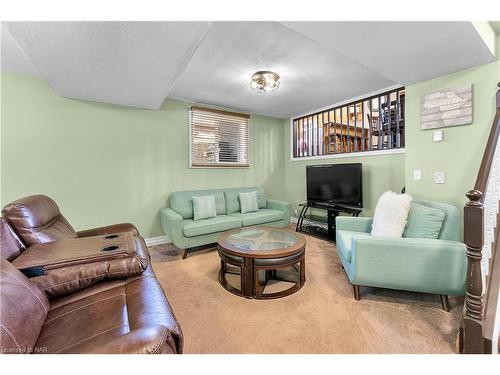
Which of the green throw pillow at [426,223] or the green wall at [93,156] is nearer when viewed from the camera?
the green throw pillow at [426,223]

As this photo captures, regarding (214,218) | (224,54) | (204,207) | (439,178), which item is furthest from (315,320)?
(224,54)

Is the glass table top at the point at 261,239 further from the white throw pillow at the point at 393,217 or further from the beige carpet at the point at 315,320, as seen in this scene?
the white throw pillow at the point at 393,217

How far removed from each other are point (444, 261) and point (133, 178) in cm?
372

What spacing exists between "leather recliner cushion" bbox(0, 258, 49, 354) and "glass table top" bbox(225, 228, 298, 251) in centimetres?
142

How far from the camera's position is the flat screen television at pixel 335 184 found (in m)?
3.44

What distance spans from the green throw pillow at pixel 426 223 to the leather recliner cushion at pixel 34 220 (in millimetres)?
2897

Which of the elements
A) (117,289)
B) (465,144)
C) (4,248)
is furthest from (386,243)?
(4,248)

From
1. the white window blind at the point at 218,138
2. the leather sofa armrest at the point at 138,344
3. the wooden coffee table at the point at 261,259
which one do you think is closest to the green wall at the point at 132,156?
the white window blind at the point at 218,138

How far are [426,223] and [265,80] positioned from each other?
2.16 meters

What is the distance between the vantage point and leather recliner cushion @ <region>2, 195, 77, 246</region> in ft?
4.88

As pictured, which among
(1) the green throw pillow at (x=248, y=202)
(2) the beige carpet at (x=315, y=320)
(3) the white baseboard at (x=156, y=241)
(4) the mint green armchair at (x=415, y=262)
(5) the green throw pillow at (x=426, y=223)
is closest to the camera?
(2) the beige carpet at (x=315, y=320)

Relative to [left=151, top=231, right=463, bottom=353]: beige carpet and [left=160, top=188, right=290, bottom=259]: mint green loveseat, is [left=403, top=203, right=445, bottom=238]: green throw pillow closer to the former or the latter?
[left=151, top=231, right=463, bottom=353]: beige carpet

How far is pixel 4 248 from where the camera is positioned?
1.31 meters

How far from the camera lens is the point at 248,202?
12.8 ft
